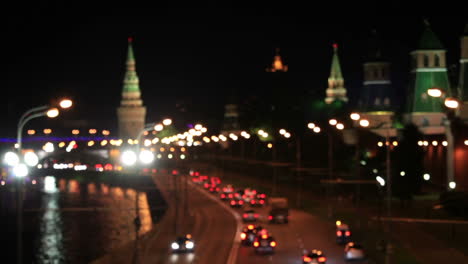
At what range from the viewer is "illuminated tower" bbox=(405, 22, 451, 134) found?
124 metres

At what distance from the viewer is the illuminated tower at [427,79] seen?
12425 centimetres

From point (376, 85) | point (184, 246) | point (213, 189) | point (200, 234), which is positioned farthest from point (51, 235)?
point (376, 85)

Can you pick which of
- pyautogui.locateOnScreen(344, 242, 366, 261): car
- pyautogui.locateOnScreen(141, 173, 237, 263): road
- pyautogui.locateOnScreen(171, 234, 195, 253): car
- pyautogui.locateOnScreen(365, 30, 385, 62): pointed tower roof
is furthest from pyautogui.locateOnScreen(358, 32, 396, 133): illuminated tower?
pyautogui.locateOnScreen(344, 242, 366, 261): car

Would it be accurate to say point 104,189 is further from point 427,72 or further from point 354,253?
point 354,253

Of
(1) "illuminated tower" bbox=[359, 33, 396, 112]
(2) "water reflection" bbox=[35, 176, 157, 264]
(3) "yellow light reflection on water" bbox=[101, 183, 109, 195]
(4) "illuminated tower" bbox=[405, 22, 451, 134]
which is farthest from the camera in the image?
(3) "yellow light reflection on water" bbox=[101, 183, 109, 195]

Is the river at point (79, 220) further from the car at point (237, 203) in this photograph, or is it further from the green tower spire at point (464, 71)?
the green tower spire at point (464, 71)

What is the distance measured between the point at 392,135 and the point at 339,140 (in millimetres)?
6920

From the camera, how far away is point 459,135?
8188 cm

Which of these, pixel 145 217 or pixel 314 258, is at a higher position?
pixel 314 258

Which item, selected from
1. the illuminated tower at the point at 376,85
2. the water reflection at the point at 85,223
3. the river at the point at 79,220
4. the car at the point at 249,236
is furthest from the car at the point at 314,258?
the illuminated tower at the point at 376,85

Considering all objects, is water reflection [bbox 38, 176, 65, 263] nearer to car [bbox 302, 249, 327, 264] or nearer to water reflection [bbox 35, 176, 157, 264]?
water reflection [bbox 35, 176, 157, 264]

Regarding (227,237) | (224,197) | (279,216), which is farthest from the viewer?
(224,197)

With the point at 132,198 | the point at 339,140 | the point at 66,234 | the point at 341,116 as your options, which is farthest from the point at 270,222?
the point at 132,198

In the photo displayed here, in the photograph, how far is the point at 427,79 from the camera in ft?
409
